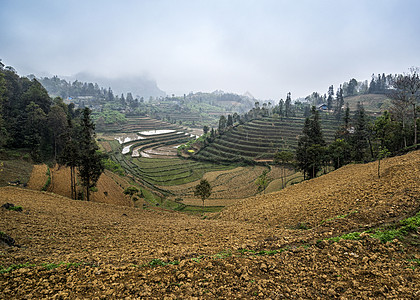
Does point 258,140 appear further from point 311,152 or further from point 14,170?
point 14,170

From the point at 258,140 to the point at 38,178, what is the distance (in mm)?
49858

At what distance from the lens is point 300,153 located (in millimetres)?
29734

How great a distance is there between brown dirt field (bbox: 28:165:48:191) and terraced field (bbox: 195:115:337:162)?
36366 millimetres

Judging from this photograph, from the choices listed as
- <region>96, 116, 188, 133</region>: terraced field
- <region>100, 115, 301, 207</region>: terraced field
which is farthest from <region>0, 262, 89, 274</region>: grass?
<region>96, 116, 188, 133</region>: terraced field

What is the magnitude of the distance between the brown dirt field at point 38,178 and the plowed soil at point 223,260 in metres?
12.7

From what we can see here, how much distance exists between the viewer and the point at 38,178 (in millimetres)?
22453

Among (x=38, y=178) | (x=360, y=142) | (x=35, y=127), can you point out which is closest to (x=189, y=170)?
(x=35, y=127)

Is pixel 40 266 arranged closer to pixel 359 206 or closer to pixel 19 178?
pixel 359 206

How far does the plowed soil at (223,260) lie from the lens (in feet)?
15.5

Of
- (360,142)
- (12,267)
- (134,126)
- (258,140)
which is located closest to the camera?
(12,267)

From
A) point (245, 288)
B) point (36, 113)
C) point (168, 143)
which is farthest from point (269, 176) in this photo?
point (168, 143)

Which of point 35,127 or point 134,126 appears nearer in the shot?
→ point 35,127

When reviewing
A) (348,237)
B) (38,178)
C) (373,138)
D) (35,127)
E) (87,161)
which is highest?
(35,127)

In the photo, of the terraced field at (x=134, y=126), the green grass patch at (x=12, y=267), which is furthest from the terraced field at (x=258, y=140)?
the green grass patch at (x=12, y=267)
